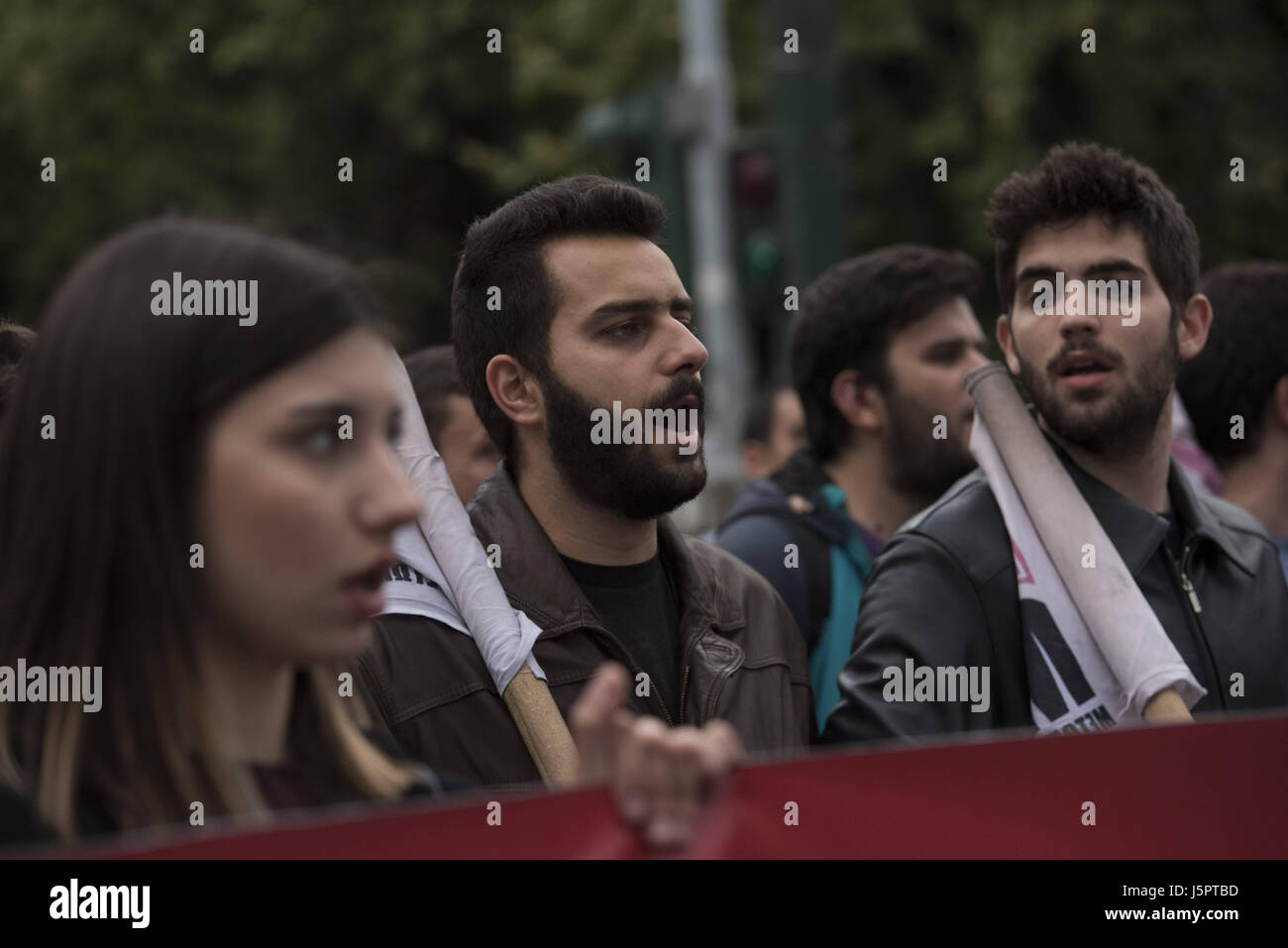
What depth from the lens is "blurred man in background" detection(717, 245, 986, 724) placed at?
16.7 feet

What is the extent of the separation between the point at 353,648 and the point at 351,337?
1.24 ft

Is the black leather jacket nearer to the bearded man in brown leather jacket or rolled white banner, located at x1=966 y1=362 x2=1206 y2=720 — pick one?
rolled white banner, located at x1=966 y1=362 x2=1206 y2=720

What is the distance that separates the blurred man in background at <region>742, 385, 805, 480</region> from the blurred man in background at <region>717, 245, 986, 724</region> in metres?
1.62

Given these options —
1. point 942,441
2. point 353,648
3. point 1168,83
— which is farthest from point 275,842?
point 1168,83

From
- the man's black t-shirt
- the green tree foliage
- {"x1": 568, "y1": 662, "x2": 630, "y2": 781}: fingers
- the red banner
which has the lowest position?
the red banner

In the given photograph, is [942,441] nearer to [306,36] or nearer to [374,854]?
[374,854]

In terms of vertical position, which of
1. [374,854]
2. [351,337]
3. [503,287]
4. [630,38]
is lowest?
[374,854]

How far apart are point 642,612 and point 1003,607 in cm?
72

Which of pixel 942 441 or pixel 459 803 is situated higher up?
pixel 942 441

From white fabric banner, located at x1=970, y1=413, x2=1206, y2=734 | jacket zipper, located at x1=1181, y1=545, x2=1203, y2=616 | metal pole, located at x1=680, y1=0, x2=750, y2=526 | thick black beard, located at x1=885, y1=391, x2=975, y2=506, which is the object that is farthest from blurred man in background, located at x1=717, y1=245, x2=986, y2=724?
metal pole, located at x1=680, y1=0, x2=750, y2=526

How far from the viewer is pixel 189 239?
85.0 inches

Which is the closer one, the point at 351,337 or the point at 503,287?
the point at 351,337

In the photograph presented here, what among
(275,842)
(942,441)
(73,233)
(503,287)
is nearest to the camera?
(275,842)

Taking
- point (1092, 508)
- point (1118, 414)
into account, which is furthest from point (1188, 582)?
point (1118, 414)
